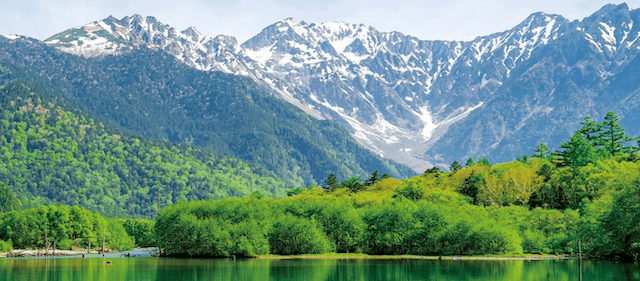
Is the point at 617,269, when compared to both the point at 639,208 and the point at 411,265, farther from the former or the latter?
the point at 411,265

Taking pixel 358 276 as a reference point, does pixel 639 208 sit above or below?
above

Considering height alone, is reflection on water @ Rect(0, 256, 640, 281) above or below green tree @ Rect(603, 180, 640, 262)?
below

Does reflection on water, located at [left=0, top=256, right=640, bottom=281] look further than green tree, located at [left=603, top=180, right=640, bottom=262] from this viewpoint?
No

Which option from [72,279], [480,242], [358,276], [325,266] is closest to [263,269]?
[325,266]

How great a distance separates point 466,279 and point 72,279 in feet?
212

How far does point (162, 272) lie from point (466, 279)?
56.9m

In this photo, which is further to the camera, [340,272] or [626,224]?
[626,224]

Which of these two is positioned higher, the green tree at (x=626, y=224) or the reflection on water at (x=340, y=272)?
the green tree at (x=626, y=224)

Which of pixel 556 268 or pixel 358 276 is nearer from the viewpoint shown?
pixel 358 276

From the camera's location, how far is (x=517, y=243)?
648ft

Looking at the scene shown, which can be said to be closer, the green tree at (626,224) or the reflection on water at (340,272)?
the reflection on water at (340,272)

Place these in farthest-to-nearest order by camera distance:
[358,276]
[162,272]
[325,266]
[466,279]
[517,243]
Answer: [517,243]
[325,266]
[162,272]
[358,276]
[466,279]

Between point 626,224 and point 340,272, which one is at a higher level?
point 626,224

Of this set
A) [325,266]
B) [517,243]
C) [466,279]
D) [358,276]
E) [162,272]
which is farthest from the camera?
[517,243]
